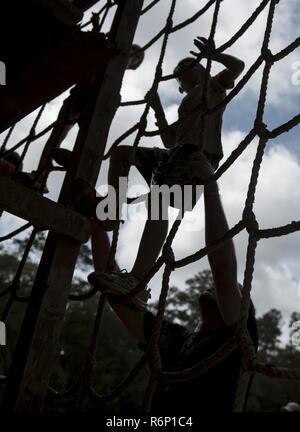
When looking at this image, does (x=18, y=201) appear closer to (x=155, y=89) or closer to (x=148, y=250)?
(x=148, y=250)

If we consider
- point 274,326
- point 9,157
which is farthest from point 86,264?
point 9,157

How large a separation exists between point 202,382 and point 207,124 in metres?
0.78

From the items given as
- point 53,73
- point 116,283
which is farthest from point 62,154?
point 116,283

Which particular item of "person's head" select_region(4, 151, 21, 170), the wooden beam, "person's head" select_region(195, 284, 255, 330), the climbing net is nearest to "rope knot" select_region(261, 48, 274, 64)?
the climbing net

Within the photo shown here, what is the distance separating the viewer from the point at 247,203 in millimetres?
912

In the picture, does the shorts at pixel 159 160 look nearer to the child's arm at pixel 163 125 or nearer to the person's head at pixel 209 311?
the child's arm at pixel 163 125

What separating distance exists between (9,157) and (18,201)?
1.25 metres

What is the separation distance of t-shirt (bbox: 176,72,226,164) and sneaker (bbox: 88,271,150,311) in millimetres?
485

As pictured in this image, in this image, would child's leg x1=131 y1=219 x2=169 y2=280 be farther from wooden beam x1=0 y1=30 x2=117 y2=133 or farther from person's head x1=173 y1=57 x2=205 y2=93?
person's head x1=173 y1=57 x2=205 y2=93

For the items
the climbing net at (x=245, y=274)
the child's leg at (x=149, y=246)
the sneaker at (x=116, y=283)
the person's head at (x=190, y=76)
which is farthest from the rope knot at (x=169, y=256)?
the person's head at (x=190, y=76)

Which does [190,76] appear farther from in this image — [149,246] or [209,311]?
[209,311]

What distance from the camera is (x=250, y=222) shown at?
895 millimetres

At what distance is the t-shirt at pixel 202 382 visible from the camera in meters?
1.36

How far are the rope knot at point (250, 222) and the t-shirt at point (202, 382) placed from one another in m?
0.50
